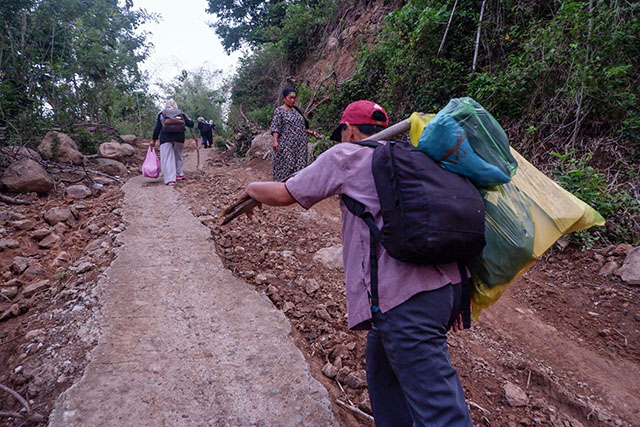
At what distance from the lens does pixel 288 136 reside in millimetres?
4879

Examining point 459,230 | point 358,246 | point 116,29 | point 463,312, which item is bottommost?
point 463,312

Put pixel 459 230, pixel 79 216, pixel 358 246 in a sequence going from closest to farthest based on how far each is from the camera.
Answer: pixel 459 230 → pixel 358 246 → pixel 79 216

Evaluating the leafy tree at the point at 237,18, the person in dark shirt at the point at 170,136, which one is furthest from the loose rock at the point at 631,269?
the leafy tree at the point at 237,18

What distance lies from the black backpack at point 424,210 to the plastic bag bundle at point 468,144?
0.11 ft

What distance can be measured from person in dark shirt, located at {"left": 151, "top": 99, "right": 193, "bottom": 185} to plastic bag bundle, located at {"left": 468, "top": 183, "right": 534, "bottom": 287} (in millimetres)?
6118

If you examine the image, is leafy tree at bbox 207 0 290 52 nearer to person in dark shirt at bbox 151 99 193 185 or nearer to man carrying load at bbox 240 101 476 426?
person in dark shirt at bbox 151 99 193 185

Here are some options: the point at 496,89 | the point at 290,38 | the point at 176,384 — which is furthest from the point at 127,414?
the point at 290,38

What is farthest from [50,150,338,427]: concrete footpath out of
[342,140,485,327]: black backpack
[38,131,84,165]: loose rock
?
[38,131,84,165]: loose rock

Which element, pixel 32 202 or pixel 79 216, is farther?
pixel 32 202

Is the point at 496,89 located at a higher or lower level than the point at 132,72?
lower

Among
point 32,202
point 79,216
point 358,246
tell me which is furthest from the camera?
point 32,202

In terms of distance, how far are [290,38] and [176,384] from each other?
1240 centimetres

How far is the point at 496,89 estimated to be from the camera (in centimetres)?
486

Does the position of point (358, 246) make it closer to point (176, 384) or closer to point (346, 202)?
point (346, 202)
